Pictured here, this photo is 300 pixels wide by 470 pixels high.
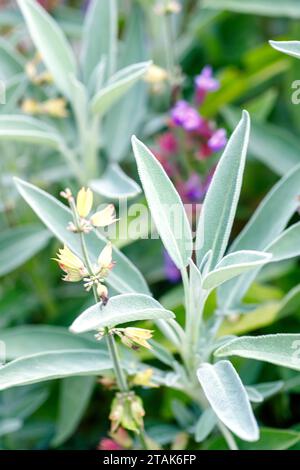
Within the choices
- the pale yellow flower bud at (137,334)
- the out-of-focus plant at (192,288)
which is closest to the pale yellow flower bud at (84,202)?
the out-of-focus plant at (192,288)

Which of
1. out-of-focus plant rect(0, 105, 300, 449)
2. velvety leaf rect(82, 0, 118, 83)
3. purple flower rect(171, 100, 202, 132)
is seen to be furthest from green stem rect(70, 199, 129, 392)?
velvety leaf rect(82, 0, 118, 83)

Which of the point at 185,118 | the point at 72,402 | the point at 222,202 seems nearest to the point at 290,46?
the point at 222,202

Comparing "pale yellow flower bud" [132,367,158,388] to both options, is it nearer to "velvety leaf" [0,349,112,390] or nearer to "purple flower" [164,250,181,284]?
"velvety leaf" [0,349,112,390]

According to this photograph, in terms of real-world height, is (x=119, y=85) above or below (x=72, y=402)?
above

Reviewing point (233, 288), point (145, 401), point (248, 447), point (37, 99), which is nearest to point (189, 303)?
point (233, 288)

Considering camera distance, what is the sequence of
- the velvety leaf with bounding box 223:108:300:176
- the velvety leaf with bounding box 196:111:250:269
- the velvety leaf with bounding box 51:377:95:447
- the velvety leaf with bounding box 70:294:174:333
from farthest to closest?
the velvety leaf with bounding box 223:108:300:176 < the velvety leaf with bounding box 51:377:95:447 < the velvety leaf with bounding box 196:111:250:269 < the velvety leaf with bounding box 70:294:174:333

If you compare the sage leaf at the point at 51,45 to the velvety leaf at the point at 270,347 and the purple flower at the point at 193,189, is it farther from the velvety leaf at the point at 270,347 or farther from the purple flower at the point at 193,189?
the velvety leaf at the point at 270,347

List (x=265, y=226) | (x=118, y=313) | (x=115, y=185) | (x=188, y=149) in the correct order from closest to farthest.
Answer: (x=118, y=313)
(x=265, y=226)
(x=115, y=185)
(x=188, y=149)

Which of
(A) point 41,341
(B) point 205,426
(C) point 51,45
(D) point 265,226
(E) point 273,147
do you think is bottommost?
(B) point 205,426

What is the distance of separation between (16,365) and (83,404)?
279 millimetres

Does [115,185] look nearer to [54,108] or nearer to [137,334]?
[54,108]

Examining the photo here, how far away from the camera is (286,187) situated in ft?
2.66

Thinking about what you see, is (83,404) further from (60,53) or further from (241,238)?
(60,53)

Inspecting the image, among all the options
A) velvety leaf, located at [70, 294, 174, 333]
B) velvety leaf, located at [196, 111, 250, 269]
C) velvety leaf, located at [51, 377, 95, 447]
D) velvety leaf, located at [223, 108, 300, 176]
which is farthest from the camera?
velvety leaf, located at [223, 108, 300, 176]
